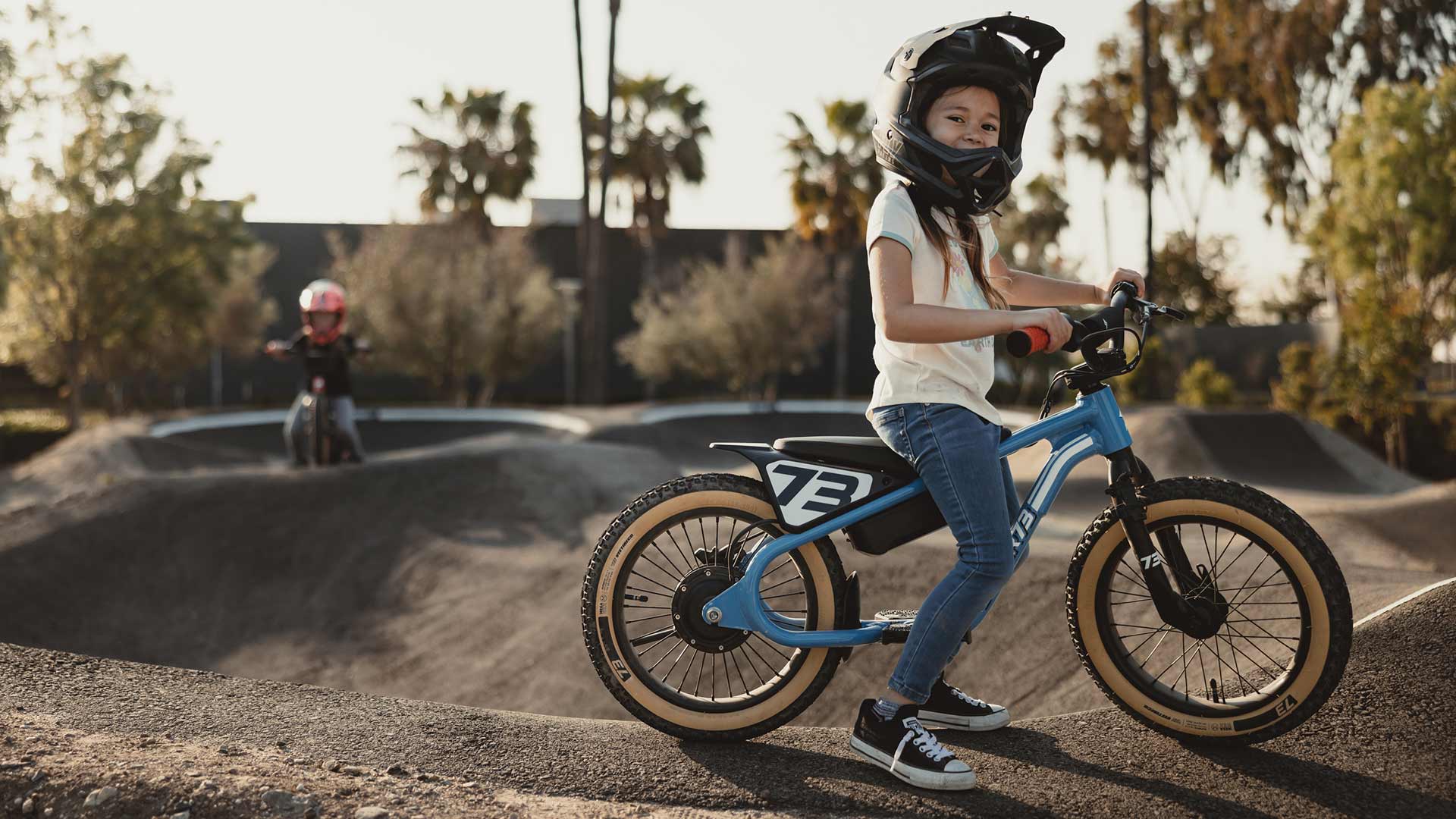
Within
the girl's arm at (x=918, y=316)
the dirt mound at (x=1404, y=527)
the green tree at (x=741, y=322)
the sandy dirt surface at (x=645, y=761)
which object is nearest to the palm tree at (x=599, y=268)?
the green tree at (x=741, y=322)

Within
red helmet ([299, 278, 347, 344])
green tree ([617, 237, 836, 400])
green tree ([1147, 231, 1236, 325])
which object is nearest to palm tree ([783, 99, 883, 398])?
green tree ([617, 237, 836, 400])

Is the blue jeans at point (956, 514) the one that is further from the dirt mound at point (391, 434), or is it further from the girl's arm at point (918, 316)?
the dirt mound at point (391, 434)

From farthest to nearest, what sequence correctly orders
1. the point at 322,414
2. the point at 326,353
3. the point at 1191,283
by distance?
the point at 1191,283
the point at 322,414
the point at 326,353

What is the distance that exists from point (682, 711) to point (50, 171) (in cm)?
2394

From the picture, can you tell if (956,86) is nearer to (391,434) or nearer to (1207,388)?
(391,434)

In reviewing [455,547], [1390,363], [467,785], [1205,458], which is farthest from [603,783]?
[1390,363]

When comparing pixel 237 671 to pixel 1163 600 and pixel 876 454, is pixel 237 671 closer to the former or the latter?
pixel 876 454

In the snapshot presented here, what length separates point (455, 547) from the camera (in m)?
9.91

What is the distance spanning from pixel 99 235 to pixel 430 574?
17295 mm

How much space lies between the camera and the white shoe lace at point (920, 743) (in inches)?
132

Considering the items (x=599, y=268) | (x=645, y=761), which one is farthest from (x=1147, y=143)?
(x=645, y=761)

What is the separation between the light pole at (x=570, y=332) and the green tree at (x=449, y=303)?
248 centimetres

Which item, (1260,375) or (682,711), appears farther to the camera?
(1260,375)

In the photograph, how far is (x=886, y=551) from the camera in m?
3.53
